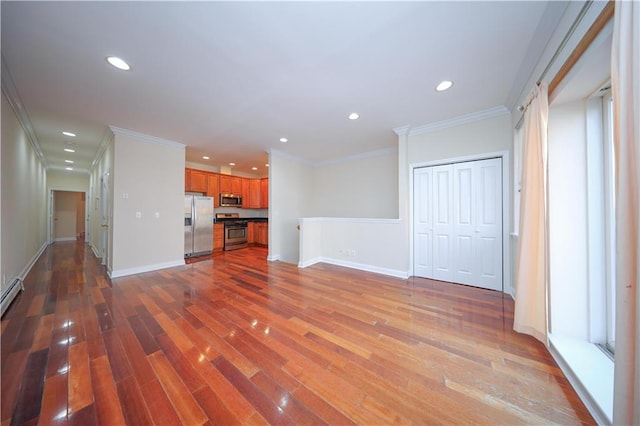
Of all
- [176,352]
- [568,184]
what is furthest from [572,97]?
[176,352]

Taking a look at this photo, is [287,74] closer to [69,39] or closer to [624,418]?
[69,39]

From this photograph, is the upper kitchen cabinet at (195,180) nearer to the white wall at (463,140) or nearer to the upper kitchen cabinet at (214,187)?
the upper kitchen cabinet at (214,187)

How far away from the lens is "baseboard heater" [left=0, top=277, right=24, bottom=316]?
2.34 metres

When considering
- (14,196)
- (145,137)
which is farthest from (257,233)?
(14,196)

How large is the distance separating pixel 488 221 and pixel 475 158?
0.93m

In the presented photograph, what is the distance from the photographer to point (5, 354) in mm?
1601

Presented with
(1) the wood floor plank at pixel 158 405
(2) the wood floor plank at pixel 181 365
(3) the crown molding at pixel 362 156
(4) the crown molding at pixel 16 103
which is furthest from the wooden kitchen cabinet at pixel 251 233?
(1) the wood floor plank at pixel 158 405

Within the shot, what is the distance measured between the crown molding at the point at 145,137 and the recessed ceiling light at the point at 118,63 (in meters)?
1.97

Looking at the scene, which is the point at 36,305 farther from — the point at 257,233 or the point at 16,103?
the point at 257,233

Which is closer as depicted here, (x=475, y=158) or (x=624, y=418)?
(x=624, y=418)

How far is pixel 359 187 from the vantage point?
5.25m

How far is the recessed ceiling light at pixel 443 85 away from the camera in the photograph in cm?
230

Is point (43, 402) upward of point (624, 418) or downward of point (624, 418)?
downward

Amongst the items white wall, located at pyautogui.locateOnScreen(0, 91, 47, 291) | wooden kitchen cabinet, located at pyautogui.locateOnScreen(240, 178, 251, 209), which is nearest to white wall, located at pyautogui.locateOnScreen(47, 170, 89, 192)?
white wall, located at pyautogui.locateOnScreen(0, 91, 47, 291)
